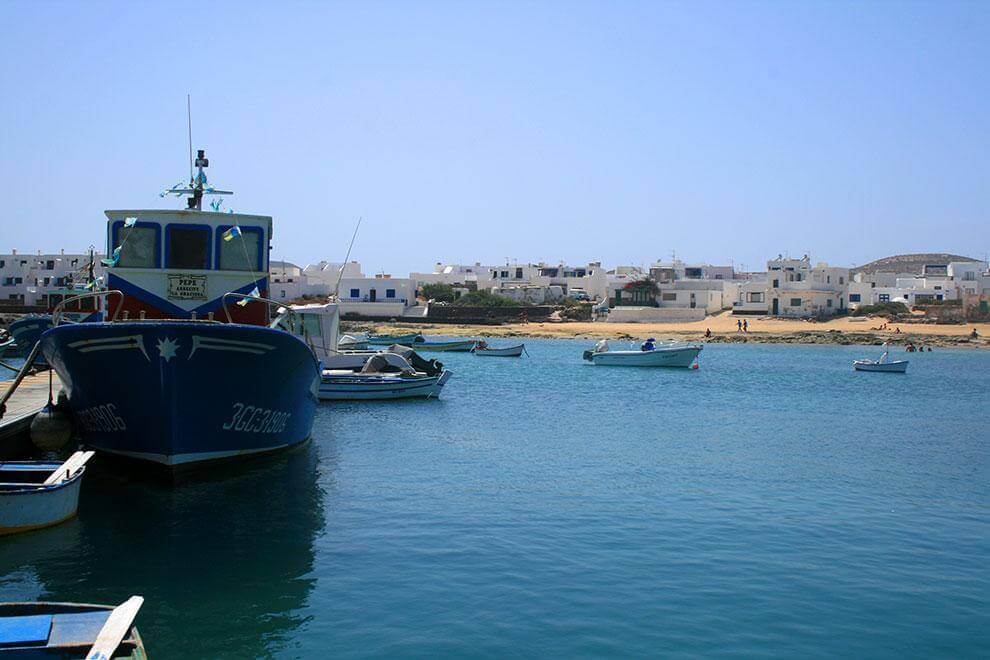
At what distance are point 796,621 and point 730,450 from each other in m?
A: 12.2

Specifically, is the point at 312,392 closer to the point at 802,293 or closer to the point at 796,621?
the point at 796,621

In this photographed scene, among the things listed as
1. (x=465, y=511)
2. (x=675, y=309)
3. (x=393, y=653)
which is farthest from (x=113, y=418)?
(x=675, y=309)

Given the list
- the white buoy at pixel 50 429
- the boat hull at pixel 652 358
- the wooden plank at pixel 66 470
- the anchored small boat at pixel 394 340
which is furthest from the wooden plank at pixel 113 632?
the anchored small boat at pixel 394 340

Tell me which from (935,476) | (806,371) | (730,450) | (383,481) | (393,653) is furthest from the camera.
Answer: (806,371)

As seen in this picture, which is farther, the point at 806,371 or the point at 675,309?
the point at 675,309

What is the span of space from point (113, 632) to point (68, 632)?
412 millimetres

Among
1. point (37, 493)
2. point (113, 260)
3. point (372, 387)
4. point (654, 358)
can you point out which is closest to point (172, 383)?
point (37, 493)

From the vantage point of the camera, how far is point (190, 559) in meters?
11.6

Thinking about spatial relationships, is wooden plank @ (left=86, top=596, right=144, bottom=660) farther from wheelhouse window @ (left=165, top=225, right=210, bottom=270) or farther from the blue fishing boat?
wheelhouse window @ (left=165, top=225, right=210, bottom=270)

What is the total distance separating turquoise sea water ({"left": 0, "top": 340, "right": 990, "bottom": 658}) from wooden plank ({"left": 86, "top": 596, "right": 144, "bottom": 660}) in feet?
5.46

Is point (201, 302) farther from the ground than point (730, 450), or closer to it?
farther from the ground

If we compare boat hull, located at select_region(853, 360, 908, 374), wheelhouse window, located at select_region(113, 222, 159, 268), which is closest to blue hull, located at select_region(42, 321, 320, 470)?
wheelhouse window, located at select_region(113, 222, 159, 268)

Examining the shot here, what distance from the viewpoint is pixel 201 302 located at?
17.3 metres

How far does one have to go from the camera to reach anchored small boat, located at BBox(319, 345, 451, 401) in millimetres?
29125
